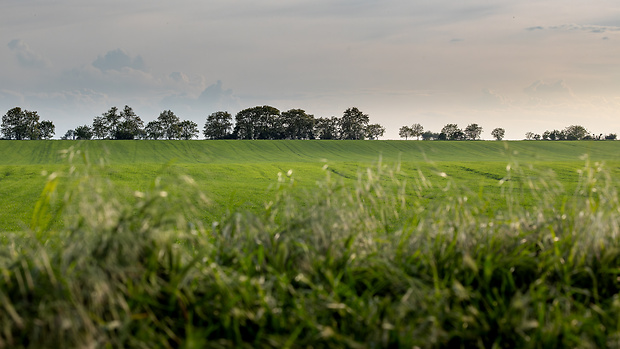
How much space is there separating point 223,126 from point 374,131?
143 ft

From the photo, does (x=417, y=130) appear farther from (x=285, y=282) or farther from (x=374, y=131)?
(x=285, y=282)

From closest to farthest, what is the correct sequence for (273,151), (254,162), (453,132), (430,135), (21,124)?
(254,162)
(273,151)
(21,124)
(430,135)
(453,132)

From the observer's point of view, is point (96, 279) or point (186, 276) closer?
point (96, 279)

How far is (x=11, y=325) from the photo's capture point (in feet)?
8.21

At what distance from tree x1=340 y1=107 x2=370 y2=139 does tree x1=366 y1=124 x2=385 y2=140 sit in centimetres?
219

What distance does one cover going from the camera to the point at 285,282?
3066 mm

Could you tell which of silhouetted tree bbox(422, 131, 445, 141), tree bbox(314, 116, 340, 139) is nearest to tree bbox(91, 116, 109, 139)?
tree bbox(314, 116, 340, 139)

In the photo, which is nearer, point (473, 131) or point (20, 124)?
point (20, 124)

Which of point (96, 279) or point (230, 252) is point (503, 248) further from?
point (96, 279)

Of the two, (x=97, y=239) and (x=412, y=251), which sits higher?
(x=97, y=239)

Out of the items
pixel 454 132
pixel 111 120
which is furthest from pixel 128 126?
pixel 454 132

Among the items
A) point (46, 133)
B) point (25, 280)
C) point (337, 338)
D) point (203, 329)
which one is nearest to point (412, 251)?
point (337, 338)

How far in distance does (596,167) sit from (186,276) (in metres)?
4.11

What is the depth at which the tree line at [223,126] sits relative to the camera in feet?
352
